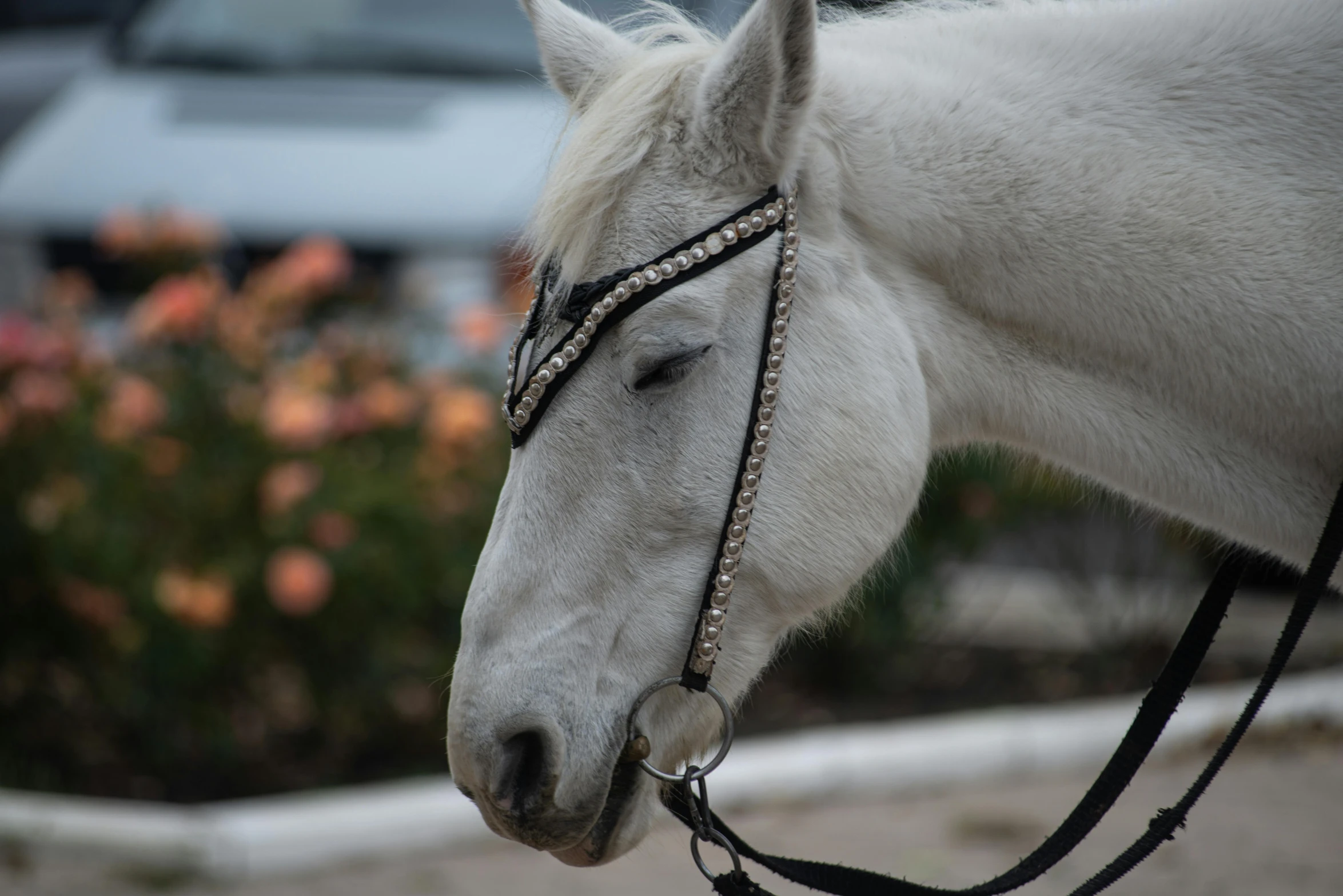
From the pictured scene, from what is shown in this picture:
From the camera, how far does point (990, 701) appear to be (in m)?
4.83

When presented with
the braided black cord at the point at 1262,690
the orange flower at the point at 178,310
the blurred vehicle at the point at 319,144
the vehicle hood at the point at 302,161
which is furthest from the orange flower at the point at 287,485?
the braided black cord at the point at 1262,690

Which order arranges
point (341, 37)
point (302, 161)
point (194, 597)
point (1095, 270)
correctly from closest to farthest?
point (1095, 270) < point (194, 597) < point (302, 161) < point (341, 37)

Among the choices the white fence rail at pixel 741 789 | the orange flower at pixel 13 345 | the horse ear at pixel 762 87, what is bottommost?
the white fence rail at pixel 741 789

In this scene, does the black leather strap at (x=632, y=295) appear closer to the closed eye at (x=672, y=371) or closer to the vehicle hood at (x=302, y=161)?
the closed eye at (x=672, y=371)

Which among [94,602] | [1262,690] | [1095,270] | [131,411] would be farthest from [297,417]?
[1262,690]

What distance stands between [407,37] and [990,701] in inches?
151

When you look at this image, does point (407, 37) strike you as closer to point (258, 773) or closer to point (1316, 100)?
point (258, 773)

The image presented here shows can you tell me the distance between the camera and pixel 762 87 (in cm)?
163

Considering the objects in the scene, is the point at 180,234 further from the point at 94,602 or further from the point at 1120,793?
the point at 1120,793

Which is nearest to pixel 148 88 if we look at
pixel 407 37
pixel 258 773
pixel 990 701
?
pixel 407 37

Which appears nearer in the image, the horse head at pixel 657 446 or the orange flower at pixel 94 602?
the horse head at pixel 657 446

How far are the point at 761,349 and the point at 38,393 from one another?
2948 millimetres

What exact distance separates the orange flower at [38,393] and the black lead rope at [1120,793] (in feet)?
9.20

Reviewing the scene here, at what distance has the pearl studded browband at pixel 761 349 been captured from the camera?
1661mm
